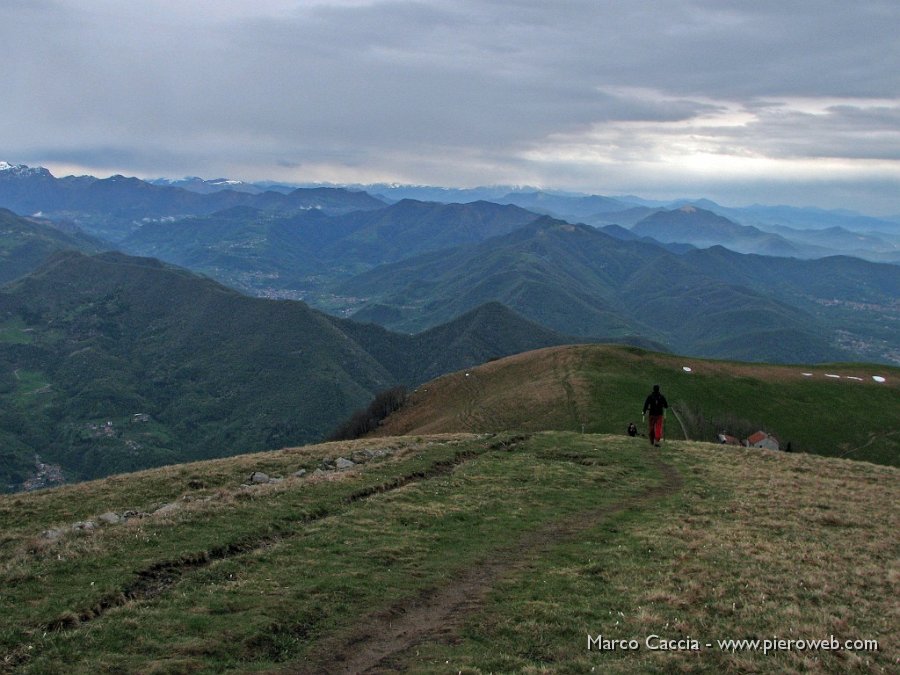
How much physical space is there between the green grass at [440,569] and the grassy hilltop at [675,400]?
4712 centimetres

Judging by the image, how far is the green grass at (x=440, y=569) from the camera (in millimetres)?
12812

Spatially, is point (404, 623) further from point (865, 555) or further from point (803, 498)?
point (803, 498)

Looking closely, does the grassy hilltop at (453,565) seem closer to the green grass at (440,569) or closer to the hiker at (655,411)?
the green grass at (440,569)

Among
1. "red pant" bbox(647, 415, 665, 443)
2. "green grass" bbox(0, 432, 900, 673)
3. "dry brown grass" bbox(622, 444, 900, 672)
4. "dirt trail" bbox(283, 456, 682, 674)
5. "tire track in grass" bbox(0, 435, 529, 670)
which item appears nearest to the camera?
"dirt trail" bbox(283, 456, 682, 674)

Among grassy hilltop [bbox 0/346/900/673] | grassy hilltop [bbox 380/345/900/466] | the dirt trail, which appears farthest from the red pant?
grassy hilltop [bbox 380/345/900/466]

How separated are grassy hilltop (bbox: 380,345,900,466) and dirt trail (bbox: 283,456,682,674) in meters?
53.7

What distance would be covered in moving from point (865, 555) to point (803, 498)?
8.06 m

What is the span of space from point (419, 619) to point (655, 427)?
27.2 metres

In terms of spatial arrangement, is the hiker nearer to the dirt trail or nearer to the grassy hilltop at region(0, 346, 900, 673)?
the grassy hilltop at region(0, 346, 900, 673)

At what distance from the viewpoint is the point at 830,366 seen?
373 ft

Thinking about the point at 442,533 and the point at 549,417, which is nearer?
the point at 442,533

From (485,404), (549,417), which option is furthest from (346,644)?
(485,404)

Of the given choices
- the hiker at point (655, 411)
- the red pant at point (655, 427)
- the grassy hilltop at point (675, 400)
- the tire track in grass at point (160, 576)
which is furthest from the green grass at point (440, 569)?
the grassy hilltop at point (675, 400)

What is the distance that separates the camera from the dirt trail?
12.6 m
